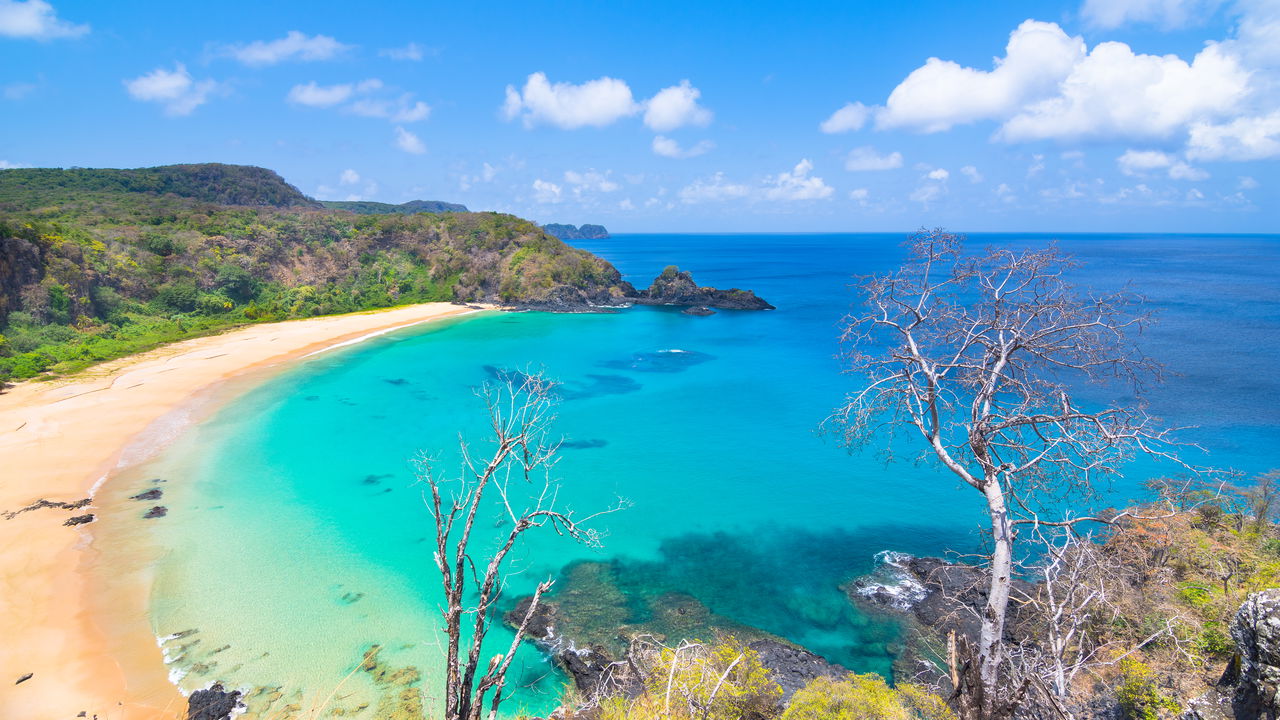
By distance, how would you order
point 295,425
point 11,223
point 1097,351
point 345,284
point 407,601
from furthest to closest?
point 345,284 < point 11,223 < point 295,425 < point 407,601 < point 1097,351

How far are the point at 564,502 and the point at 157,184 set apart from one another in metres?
125

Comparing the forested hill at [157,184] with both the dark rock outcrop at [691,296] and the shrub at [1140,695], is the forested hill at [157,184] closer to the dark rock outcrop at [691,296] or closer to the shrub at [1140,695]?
the dark rock outcrop at [691,296]

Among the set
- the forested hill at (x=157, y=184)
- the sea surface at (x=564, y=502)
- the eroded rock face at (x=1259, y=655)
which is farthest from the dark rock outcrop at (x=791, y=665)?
the forested hill at (x=157, y=184)

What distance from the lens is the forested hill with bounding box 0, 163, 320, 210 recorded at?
83875 mm

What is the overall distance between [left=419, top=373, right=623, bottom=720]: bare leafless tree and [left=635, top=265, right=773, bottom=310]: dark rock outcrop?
42.5m

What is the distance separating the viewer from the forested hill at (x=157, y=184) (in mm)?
83875

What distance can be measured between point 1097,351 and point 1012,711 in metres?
5.01

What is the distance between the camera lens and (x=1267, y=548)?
13523mm

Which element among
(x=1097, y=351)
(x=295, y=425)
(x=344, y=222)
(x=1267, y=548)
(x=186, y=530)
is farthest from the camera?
(x=344, y=222)

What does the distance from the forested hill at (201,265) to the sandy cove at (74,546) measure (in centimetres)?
724

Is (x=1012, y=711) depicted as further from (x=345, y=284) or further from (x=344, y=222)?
(x=344, y=222)

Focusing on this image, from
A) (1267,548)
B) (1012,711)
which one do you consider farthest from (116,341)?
(1267,548)

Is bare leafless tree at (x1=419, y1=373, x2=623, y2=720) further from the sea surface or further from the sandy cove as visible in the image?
the sandy cove

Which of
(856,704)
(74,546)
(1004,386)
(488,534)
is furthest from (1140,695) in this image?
(74,546)
